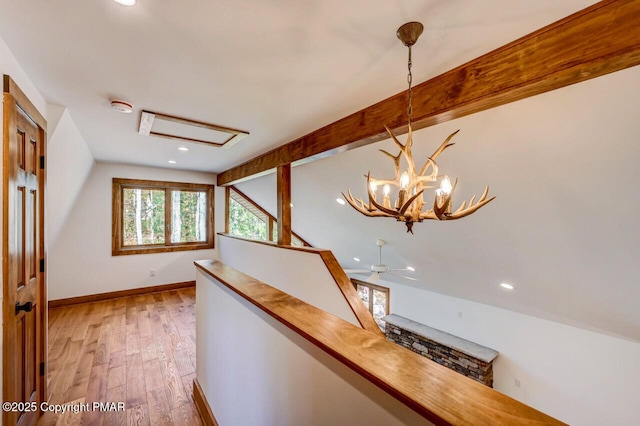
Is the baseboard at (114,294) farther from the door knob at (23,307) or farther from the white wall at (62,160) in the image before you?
the door knob at (23,307)

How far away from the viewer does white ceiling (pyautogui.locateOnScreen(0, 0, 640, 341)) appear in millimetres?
1166

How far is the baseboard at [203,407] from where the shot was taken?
1775mm

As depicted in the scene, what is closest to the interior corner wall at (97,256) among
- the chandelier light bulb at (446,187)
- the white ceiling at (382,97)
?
the white ceiling at (382,97)

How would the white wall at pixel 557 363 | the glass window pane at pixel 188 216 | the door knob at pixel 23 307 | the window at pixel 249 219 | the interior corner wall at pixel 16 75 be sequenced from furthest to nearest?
the window at pixel 249 219 → the glass window pane at pixel 188 216 → the white wall at pixel 557 363 → the door knob at pixel 23 307 → the interior corner wall at pixel 16 75

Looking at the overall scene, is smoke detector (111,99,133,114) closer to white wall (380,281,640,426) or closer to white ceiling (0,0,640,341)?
white ceiling (0,0,640,341)

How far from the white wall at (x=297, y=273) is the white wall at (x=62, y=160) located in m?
2.12

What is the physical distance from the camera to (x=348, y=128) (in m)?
2.32

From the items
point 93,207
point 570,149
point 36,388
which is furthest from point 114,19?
point 93,207

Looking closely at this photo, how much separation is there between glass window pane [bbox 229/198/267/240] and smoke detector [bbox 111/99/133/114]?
167 inches

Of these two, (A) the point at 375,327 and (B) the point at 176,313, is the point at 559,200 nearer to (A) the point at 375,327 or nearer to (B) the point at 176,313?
(A) the point at 375,327

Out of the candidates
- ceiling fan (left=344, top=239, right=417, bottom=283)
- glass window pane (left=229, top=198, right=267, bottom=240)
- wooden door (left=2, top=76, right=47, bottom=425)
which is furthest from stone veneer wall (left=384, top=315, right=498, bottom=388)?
wooden door (left=2, top=76, right=47, bottom=425)

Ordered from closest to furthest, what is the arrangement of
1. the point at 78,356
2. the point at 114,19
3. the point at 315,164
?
the point at 114,19
the point at 78,356
the point at 315,164

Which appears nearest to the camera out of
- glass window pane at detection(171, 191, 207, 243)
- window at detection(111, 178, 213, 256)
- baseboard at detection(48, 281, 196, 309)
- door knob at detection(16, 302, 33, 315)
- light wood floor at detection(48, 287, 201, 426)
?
door knob at detection(16, 302, 33, 315)

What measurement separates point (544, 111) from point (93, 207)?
→ 5.99 meters
